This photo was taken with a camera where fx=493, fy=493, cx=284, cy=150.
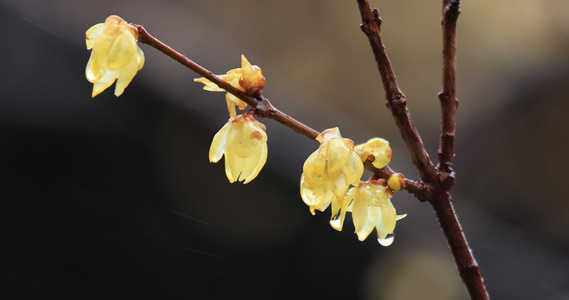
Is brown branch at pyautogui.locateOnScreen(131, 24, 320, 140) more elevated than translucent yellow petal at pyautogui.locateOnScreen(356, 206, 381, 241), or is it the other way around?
brown branch at pyautogui.locateOnScreen(131, 24, 320, 140)

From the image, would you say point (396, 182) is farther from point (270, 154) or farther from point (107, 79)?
point (270, 154)

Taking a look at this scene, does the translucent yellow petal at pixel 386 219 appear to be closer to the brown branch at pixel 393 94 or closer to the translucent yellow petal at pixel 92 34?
the brown branch at pixel 393 94

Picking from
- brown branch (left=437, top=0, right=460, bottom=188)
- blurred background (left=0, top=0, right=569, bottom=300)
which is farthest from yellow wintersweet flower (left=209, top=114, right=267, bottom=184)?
blurred background (left=0, top=0, right=569, bottom=300)

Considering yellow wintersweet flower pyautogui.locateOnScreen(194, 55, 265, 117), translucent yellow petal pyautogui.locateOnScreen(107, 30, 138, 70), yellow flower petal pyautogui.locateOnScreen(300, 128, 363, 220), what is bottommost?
yellow flower petal pyautogui.locateOnScreen(300, 128, 363, 220)

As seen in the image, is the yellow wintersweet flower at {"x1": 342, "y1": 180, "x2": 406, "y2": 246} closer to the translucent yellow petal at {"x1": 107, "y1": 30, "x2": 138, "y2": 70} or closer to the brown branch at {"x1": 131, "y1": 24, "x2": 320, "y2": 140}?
the brown branch at {"x1": 131, "y1": 24, "x2": 320, "y2": 140}

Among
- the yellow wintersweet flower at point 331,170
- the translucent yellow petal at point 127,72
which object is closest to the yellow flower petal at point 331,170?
the yellow wintersweet flower at point 331,170

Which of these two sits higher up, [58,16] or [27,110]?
[58,16]

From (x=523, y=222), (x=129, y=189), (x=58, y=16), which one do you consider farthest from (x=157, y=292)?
(x=523, y=222)

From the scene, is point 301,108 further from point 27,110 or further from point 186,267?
point 27,110
